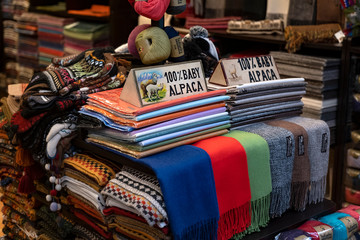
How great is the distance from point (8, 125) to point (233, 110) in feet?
3.23

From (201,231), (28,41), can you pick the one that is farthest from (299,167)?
(28,41)

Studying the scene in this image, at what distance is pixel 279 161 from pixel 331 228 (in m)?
0.33

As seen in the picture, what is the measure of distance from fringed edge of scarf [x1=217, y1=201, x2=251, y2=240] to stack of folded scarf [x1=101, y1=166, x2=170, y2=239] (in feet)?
0.82

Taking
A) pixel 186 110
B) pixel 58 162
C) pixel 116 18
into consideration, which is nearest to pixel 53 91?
pixel 58 162

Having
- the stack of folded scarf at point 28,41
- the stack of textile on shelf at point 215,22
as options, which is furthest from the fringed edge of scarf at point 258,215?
the stack of folded scarf at point 28,41

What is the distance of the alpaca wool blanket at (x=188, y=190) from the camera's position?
1446 millimetres

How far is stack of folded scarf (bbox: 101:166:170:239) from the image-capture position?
56.6 inches

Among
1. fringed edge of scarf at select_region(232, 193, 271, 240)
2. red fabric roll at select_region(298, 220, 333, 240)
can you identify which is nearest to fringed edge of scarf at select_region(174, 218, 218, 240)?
fringed edge of scarf at select_region(232, 193, 271, 240)

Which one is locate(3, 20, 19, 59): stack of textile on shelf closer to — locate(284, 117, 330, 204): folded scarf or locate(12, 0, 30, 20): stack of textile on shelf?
locate(12, 0, 30, 20): stack of textile on shelf

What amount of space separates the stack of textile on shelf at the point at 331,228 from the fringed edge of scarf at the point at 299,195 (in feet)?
0.22

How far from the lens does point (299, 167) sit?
6.01ft

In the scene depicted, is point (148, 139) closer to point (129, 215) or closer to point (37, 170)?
point (129, 215)

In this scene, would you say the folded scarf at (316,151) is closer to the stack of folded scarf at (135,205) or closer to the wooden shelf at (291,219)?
the wooden shelf at (291,219)

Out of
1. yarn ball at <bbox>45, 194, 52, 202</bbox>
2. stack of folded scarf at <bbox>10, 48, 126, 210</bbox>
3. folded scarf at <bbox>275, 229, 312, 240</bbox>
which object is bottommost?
folded scarf at <bbox>275, 229, 312, 240</bbox>
